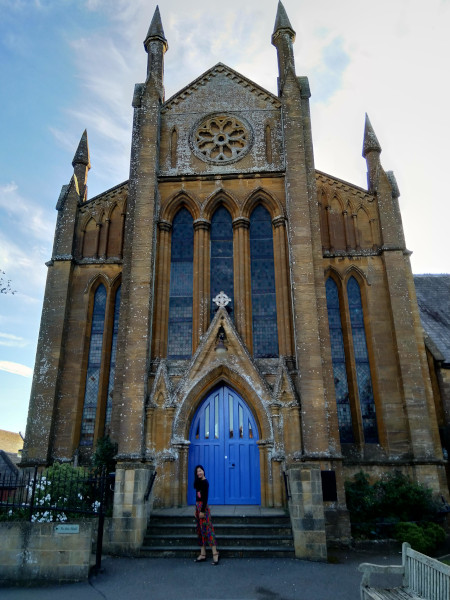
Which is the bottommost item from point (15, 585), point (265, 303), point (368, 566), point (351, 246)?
point (15, 585)

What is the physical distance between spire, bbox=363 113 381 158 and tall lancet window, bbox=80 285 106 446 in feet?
36.5

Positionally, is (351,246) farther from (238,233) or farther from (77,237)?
(77,237)

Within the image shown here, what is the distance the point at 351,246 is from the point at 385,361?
419 centimetres

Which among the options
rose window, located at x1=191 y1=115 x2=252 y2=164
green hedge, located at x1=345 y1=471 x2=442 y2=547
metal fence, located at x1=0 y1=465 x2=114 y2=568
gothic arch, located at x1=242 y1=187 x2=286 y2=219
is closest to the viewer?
metal fence, located at x1=0 y1=465 x2=114 y2=568

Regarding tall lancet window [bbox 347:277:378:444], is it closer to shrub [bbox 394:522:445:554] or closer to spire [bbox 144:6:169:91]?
shrub [bbox 394:522:445:554]

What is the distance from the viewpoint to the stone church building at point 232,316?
498 inches

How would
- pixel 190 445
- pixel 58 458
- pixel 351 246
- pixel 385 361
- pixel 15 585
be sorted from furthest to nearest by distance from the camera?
1. pixel 351 246
2. pixel 385 361
3. pixel 58 458
4. pixel 190 445
5. pixel 15 585

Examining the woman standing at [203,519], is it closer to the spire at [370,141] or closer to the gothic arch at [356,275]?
the gothic arch at [356,275]

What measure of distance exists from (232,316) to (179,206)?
453 cm

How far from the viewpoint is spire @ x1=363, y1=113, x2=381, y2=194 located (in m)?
17.1

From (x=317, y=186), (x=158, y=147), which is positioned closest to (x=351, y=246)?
Result: (x=317, y=186)

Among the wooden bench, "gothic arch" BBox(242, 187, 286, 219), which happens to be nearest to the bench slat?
the wooden bench

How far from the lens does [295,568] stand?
865cm

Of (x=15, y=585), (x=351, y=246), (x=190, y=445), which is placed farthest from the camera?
(x=351, y=246)
